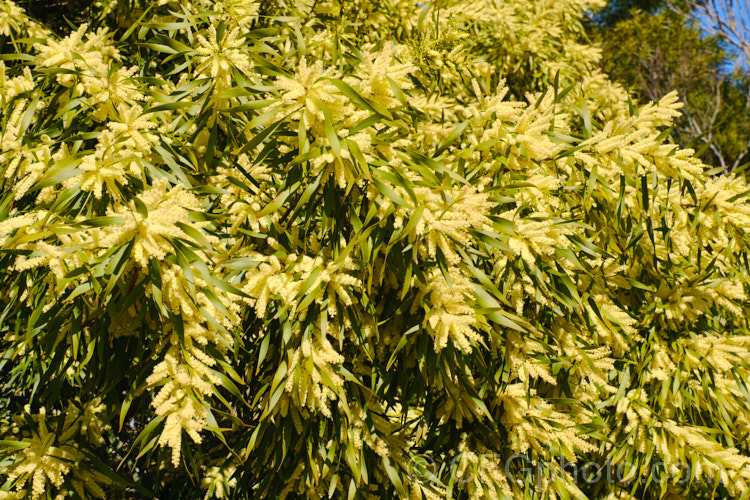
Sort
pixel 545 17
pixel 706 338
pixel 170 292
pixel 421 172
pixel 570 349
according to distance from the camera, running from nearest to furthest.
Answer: pixel 170 292 → pixel 421 172 → pixel 570 349 → pixel 706 338 → pixel 545 17

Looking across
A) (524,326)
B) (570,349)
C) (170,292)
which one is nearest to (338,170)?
(170,292)

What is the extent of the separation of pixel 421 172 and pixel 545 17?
9.53ft

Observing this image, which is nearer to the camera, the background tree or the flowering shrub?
the flowering shrub

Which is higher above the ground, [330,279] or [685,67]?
[685,67]

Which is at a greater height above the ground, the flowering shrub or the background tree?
the background tree

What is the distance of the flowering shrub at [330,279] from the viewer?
1.70m

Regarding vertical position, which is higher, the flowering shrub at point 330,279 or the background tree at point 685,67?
the background tree at point 685,67

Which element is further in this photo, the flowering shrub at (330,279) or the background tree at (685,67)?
the background tree at (685,67)

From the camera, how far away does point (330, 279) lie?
1.78m

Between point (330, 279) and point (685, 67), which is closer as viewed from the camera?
point (330, 279)

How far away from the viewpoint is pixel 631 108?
7.93 feet

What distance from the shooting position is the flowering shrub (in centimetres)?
170

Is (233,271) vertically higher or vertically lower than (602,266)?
lower

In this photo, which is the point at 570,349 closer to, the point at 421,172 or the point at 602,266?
the point at 602,266
